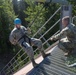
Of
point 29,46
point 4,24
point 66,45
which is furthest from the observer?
point 4,24

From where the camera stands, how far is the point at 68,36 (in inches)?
317

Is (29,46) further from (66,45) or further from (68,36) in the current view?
(68,36)

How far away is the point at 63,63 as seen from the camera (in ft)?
26.9

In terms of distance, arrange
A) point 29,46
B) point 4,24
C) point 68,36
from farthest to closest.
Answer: point 4,24 → point 29,46 → point 68,36

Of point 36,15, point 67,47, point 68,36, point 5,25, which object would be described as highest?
point 68,36

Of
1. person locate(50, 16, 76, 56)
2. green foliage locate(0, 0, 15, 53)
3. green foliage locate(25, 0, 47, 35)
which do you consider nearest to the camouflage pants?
person locate(50, 16, 76, 56)

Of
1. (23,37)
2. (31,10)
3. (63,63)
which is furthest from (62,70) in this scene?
(31,10)

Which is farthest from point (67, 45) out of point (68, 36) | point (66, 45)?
point (68, 36)

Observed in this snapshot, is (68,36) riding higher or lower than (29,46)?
higher

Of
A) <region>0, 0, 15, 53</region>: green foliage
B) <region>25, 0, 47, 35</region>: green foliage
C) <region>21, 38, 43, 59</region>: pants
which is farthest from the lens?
<region>0, 0, 15, 53</region>: green foliage

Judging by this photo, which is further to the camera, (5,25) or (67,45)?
(5,25)

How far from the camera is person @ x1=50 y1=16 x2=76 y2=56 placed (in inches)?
313

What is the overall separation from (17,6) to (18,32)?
2357 cm

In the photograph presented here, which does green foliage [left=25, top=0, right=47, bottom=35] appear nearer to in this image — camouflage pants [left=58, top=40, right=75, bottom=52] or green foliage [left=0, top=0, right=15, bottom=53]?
green foliage [left=0, top=0, right=15, bottom=53]
